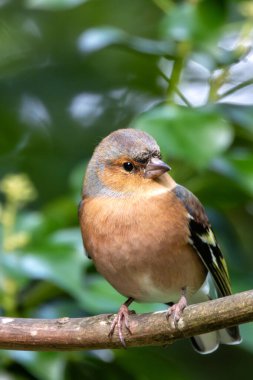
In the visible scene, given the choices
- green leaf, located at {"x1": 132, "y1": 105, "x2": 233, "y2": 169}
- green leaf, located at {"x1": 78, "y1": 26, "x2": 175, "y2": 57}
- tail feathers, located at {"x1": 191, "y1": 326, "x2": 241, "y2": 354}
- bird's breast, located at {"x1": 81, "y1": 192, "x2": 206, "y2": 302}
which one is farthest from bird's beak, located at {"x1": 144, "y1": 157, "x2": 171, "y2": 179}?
green leaf, located at {"x1": 78, "y1": 26, "x2": 175, "y2": 57}

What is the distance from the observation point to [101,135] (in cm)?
673

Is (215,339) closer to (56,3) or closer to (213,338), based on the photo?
(213,338)

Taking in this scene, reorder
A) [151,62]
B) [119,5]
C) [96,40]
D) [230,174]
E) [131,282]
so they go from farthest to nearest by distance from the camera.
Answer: [119,5], [151,62], [96,40], [230,174], [131,282]

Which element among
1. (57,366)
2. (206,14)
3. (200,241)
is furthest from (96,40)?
(57,366)

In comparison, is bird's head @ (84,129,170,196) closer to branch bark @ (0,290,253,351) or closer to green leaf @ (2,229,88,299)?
green leaf @ (2,229,88,299)

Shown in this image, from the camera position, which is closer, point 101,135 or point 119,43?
point 119,43

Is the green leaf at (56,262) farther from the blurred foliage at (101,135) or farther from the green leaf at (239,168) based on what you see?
the green leaf at (239,168)

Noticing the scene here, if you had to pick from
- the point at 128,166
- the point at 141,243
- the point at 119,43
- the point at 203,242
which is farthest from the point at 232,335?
the point at 119,43

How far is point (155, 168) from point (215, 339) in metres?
1.11

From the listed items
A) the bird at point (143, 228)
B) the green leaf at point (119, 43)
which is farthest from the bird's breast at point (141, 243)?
the green leaf at point (119, 43)

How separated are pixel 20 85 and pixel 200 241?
2.71 meters

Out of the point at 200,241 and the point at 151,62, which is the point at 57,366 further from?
the point at 151,62

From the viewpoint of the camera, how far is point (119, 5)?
7.07m

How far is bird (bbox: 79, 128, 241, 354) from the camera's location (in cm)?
455
